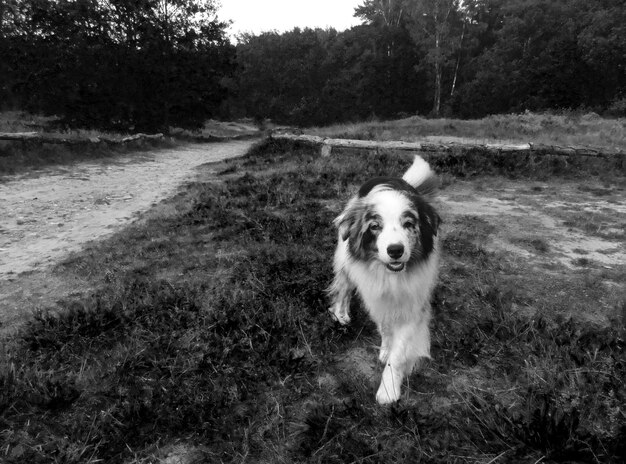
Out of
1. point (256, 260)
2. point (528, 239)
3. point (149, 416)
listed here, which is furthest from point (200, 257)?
point (528, 239)

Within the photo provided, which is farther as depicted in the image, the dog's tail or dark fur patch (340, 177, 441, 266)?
the dog's tail

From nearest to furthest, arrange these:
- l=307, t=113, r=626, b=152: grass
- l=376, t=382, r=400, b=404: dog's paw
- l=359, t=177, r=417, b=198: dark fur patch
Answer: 1. l=376, t=382, r=400, b=404: dog's paw
2. l=359, t=177, r=417, b=198: dark fur patch
3. l=307, t=113, r=626, b=152: grass

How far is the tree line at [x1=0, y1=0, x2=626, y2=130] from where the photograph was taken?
18422 mm

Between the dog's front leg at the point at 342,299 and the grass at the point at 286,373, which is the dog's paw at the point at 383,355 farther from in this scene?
the dog's front leg at the point at 342,299

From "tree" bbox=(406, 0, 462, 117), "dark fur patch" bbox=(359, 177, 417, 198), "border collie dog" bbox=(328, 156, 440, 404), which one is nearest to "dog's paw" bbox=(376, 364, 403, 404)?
"border collie dog" bbox=(328, 156, 440, 404)

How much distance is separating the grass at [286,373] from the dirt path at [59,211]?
531 millimetres

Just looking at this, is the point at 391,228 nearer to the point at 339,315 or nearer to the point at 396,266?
the point at 396,266

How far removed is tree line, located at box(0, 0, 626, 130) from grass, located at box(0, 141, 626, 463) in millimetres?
19066

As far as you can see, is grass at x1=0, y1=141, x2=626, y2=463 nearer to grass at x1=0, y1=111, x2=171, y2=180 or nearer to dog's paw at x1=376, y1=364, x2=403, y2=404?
dog's paw at x1=376, y1=364, x2=403, y2=404

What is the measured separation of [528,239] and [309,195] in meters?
Answer: 4.13

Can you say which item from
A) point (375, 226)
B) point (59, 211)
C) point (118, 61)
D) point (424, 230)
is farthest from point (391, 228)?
point (118, 61)

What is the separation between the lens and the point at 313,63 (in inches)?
1740

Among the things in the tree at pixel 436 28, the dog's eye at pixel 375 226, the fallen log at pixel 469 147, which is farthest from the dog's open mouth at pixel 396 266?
the tree at pixel 436 28

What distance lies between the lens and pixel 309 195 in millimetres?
A: 7809
